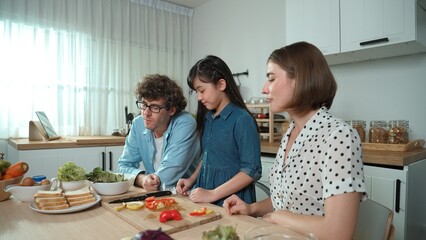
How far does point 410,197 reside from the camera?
1.76 meters

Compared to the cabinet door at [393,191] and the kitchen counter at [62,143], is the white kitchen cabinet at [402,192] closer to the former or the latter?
the cabinet door at [393,191]

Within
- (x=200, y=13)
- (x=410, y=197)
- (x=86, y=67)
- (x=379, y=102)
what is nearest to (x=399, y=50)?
(x=379, y=102)

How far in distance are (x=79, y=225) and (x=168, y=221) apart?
0.82 ft

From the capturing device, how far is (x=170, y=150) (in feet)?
4.68

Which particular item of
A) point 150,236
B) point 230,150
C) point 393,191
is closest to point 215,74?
point 230,150

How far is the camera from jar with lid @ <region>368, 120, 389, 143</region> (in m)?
2.16

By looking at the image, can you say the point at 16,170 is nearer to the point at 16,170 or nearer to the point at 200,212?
the point at 16,170

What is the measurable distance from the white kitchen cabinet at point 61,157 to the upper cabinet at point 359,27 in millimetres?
2029

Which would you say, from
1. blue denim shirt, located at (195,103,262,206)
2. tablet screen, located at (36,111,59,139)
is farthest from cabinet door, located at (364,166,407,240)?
tablet screen, located at (36,111,59,139)

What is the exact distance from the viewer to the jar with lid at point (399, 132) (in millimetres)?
2078

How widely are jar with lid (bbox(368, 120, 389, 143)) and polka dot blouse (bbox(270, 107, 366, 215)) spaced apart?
4.95ft

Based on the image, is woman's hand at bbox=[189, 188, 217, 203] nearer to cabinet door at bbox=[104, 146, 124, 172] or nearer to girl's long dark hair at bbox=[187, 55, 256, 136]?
girl's long dark hair at bbox=[187, 55, 256, 136]

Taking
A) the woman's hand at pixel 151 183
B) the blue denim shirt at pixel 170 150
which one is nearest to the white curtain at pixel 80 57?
the blue denim shirt at pixel 170 150

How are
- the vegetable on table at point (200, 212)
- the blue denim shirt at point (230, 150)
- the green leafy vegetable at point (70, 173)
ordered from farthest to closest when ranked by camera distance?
the blue denim shirt at point (230, 150)
the green leafy vegetable at point (70, 173)
the vegetable on table at point (200, 212)
